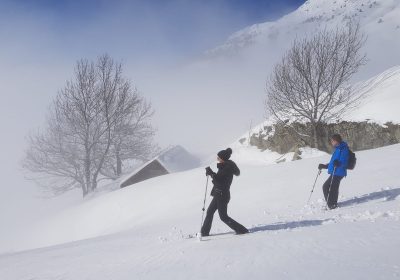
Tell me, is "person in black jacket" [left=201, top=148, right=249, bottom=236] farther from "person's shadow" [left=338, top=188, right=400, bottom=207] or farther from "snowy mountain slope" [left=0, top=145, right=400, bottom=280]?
"person's shadow" [left=338, top=188, right=400, bottom=207]

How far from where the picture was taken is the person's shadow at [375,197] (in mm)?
10134

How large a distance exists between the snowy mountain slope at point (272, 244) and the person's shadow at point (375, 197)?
0.02 m

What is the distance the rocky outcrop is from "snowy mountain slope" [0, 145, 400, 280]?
8.87 m

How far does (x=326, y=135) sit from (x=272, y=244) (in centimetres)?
2137

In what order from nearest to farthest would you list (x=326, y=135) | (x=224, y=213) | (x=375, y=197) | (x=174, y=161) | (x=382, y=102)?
(x=224, y=213) < (x=375, y=197) < (x=382, y=102) < (x=326, y=135) < (x=174, y=161)

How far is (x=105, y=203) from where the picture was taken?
2114cm

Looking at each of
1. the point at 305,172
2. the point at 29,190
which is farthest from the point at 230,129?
the point at 305,172

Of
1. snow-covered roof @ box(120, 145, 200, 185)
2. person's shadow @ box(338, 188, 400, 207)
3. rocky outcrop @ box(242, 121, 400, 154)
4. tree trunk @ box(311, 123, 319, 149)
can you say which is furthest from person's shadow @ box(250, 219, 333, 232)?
snow-covered roof @ box(120, 145, 200, 185)

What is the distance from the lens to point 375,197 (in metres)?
10.4

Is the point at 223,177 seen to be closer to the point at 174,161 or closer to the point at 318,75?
the point at 318,75

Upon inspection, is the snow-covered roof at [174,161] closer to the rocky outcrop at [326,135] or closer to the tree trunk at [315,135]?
the rocky outcrop at [326,135]

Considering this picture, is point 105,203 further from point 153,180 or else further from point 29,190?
point 29,190

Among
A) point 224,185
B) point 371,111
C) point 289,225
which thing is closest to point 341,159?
point 289,225

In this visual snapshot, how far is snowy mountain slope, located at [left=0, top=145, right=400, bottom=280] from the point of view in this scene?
5801 millimetres
